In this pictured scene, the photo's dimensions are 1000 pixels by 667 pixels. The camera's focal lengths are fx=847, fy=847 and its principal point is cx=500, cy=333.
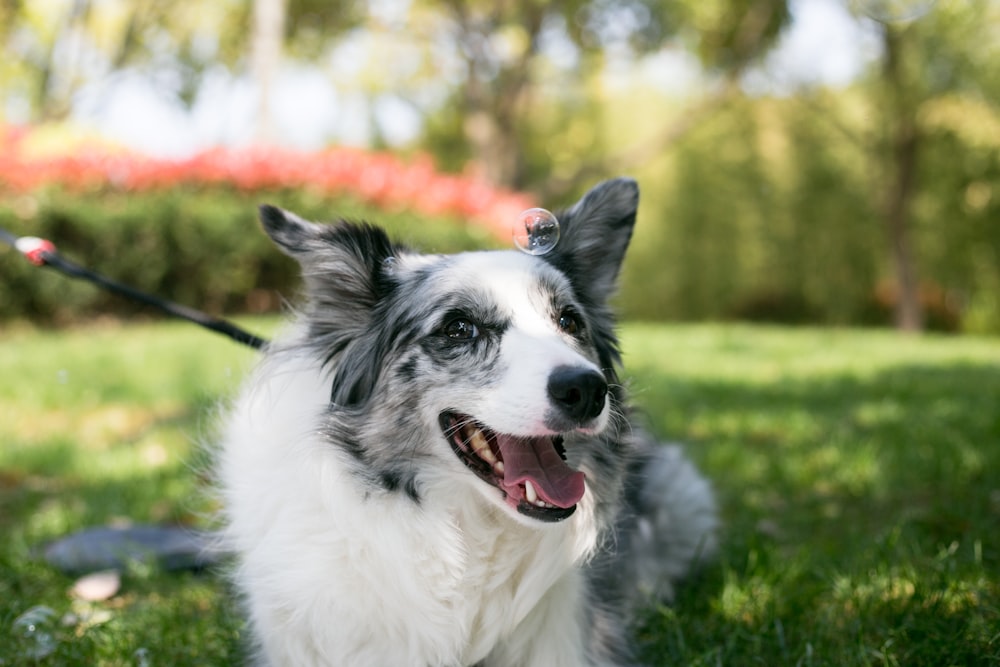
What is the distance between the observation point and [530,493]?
219cm

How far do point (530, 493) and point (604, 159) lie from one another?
18.0 metres

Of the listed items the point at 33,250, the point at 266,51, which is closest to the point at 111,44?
the point at 266,51

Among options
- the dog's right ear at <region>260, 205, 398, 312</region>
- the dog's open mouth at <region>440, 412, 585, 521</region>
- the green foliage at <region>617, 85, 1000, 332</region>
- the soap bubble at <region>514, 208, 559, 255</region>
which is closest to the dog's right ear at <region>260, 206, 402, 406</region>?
the dog's right ear at <region>260, 205, 398, 312</region>

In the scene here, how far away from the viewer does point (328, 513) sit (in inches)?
91.4

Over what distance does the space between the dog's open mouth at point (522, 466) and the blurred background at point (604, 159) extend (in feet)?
29.0

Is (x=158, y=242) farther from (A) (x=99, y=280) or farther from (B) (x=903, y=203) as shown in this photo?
(B) (x=903, y=203)

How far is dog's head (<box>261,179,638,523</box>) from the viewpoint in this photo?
2.14 m

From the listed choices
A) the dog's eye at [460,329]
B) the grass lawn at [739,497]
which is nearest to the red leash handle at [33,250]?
the grass lawn at [739,497]

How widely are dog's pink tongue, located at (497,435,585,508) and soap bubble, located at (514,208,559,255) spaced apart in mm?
690

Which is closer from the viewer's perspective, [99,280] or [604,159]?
[99,280]

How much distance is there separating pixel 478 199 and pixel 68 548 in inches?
363

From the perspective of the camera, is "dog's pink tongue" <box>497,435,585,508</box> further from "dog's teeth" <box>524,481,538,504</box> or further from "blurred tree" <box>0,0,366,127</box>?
"blurred tree" <box>0,0,366,127</box>

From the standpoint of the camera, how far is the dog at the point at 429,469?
225 centimetres

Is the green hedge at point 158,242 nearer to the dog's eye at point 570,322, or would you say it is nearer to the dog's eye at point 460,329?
the dog's eye at point 570,322
